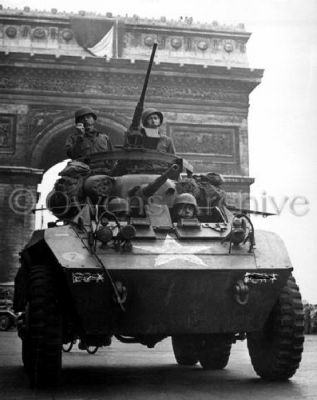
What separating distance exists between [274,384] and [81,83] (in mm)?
17644

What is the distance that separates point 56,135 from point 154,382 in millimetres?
16581

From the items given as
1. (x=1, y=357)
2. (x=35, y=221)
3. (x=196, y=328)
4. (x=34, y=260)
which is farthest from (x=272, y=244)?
(x=35, y=221)

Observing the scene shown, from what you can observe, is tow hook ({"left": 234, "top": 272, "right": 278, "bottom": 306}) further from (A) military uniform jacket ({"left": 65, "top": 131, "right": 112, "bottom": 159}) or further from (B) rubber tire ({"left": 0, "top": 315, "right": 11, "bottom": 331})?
(B) rubber tire ({"left": 0, "top": 315, "right": 11, "bottom": 331})

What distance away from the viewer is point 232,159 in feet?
76.4

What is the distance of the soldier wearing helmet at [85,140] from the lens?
858 centimetres

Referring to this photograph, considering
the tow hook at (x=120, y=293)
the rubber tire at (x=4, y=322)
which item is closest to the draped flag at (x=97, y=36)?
the rubber tire at (x=4, y=322)

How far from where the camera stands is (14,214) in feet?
71.6

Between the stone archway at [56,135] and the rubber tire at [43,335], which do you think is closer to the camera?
the rubber tire at [43,335]

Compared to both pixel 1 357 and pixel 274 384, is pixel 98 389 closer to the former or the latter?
pixel 274 384

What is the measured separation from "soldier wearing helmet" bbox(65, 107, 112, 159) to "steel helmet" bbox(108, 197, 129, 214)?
151cm

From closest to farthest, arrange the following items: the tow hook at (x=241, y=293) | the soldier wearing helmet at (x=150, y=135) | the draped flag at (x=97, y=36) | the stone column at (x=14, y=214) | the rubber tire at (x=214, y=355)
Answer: the tow hook at (x=241, y=293) < the rubber tire at (x=214, y=355) < the soldier wearing helmet at (x=150, y=135) < the stone column at (x=14, y=214) < the draped flag at (x=97, y=36)

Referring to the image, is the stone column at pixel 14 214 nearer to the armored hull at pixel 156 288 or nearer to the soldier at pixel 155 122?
the soldier at pixel 155 122

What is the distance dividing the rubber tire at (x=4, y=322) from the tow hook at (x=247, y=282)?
41.2ft

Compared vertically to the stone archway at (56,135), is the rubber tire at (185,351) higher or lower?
lower
